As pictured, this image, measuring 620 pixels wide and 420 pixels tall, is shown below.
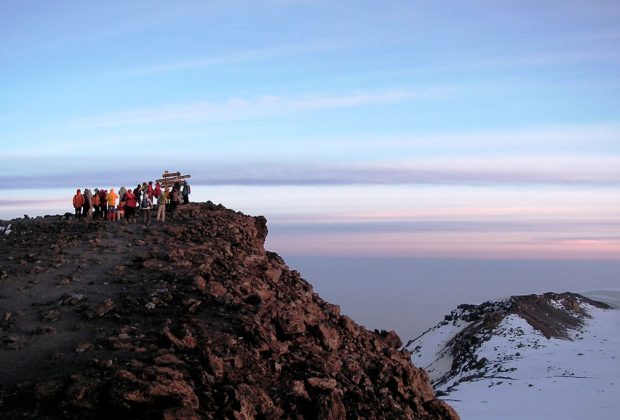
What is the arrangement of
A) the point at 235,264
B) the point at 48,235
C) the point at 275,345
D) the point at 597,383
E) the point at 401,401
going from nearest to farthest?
the point at 275,345 → the point at 401,401 → the point at 235,264 → the point at 48,235 → the point at 597,383

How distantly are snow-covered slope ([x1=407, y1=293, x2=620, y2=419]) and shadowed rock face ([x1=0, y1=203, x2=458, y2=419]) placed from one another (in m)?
13.1

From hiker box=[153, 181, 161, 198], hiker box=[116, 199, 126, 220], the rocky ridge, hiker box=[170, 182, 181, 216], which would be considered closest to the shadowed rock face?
hiker box=[116, 199, 126, 220]

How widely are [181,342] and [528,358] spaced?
29017 mm

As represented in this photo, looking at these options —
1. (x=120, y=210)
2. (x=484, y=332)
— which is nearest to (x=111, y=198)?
(x=120, y=210)

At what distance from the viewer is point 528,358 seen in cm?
3731

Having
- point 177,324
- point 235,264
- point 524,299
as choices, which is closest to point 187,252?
point 235,264

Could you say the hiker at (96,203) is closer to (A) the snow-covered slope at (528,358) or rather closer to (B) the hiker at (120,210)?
(B) the hiker at (120,210)

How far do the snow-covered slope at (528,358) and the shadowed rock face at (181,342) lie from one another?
1308 cm

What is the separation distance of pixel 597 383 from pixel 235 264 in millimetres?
22239

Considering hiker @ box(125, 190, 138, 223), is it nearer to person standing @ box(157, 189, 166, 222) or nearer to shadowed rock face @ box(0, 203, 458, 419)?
person standing @ box(157, 189, 166, 222)

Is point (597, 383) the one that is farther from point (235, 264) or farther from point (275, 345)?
point (275, 345)

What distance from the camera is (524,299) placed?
49250mm

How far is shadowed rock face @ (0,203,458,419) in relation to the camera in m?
11.0

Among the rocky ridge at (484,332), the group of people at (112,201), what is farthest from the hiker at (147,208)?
the rocky ridge at (484,332)
